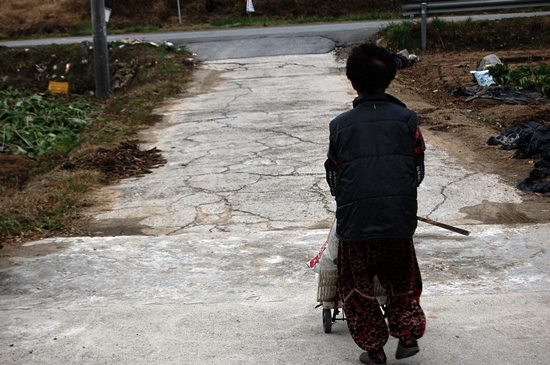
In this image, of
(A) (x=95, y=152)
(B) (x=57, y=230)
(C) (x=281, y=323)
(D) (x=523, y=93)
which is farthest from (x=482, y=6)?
(C) (x=281, y=323)

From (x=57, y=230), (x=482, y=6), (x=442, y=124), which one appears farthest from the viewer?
(x=482, y=6)

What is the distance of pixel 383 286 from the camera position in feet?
12.5

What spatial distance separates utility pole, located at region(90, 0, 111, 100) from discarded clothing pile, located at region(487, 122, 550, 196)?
854 cm

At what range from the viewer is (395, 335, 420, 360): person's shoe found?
145 inches

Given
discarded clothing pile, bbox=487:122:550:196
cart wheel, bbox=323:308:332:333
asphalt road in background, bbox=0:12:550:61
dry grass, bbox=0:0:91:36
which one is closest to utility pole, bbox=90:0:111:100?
asphalt road in background, bbox=0:12:550:61

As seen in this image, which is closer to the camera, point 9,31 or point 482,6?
point 482,6

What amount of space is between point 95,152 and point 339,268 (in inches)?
261

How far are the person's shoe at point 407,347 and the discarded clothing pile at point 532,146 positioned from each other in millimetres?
4154

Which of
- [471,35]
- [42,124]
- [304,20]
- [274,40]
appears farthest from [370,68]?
[304,20]

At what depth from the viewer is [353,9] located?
29.0 meters

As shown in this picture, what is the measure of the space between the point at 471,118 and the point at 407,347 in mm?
7943

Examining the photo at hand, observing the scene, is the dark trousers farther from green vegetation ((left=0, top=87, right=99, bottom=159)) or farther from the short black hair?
green vegetation ((left=0, top=87, right=99, bottom=159))

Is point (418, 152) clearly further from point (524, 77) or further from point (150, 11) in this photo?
point (150, 11)

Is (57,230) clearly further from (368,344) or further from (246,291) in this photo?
(368,344)
